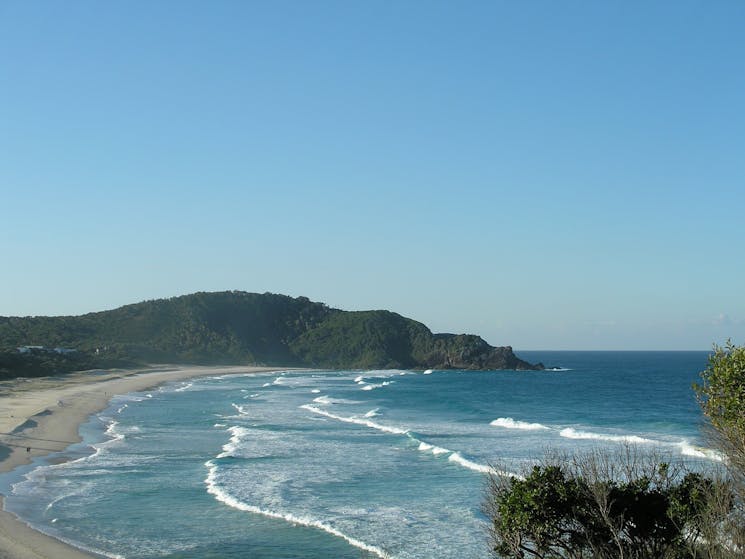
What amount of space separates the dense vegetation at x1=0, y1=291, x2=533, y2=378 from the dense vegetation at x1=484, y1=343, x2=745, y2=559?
335 feet

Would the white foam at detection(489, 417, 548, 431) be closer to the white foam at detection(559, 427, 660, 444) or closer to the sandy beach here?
the white foam at detection(559, 427, 660, 444)

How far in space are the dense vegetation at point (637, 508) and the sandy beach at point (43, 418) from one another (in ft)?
34.6

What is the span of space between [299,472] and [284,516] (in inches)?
242

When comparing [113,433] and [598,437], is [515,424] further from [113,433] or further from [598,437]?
[113,433]

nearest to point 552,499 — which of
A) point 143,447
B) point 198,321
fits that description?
point 143,447

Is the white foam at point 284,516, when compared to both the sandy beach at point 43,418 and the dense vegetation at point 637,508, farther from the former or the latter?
the dense vegetation at point 637,508

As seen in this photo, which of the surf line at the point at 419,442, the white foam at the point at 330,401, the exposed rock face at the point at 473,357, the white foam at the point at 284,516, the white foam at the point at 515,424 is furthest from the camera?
the exposed rock face at the point at 473,357

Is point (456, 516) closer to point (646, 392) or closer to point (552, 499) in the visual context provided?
point (552, 499)

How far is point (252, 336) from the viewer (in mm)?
145375

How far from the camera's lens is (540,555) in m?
10.7

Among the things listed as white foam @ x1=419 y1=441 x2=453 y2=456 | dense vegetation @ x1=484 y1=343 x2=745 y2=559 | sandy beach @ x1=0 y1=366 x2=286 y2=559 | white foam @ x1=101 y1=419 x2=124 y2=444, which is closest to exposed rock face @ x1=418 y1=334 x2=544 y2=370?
sandy beach @ x1=0 y1=366 x2=286 y2=559

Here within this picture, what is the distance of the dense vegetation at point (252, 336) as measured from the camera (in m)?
122

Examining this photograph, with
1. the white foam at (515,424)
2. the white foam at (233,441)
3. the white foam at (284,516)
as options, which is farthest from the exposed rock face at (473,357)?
the white foam at (284,516)

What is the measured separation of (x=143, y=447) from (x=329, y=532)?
15779mm
